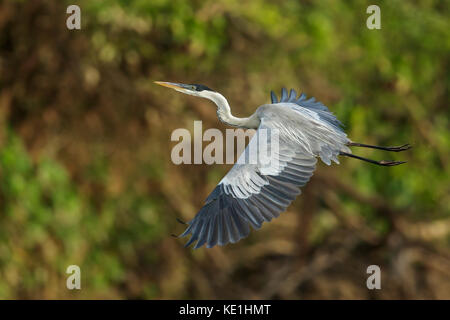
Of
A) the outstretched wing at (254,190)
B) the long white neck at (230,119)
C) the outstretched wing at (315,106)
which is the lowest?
the outstretched wing at (254,190)

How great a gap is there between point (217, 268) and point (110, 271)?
1.22 m

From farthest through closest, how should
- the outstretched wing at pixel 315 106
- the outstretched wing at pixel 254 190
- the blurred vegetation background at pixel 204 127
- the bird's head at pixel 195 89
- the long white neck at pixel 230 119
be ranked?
the blurred vegetation background at pixel 204 127 < the outstretched wing at pixel 315 106 < the bird's head at pixel 195 89 < the long white neck at pixel 230 119 < the outstretched wing at pixel 254 190

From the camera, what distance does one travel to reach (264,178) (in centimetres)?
363

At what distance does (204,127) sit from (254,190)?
3629 mm

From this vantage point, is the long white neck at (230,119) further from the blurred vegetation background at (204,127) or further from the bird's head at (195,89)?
the blurred vegetation background at (204,127)

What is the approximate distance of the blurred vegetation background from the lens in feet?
22.4

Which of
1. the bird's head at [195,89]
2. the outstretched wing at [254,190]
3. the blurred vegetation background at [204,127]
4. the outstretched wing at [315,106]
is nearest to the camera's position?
the outstretched wing at [254,190]

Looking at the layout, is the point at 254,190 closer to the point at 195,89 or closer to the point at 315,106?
the point at 195,89

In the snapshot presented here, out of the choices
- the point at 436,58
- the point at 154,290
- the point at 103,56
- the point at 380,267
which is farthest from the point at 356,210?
the point at 103,56

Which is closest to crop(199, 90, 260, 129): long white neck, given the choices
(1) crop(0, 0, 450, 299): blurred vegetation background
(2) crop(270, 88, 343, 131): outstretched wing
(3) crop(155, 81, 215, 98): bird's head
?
(3) crop(155, 81, 215, 98): bird's head

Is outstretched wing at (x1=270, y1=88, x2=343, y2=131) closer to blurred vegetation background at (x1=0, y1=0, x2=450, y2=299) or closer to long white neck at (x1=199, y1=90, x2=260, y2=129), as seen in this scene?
long white neck at (x1=199, y1=90, x2=260, y2=129)

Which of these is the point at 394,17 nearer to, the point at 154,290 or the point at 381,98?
the point at 381,98

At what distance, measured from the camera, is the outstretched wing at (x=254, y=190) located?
3.51 metres

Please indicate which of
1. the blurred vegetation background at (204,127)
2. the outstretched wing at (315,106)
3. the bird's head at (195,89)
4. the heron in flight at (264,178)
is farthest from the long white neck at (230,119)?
the blurred vegetation background at (204,127)
